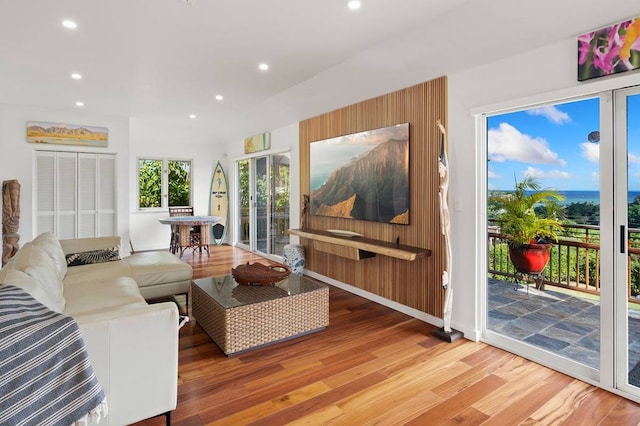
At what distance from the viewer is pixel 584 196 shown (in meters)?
2.57

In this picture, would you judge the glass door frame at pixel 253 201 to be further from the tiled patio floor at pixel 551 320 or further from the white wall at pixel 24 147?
the tiled patio floor at pixel 551 320

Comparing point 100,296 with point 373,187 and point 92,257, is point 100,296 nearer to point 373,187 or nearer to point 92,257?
point 92,257

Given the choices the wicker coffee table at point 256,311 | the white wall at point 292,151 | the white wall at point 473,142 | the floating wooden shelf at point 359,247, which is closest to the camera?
the white wall at point 473,142

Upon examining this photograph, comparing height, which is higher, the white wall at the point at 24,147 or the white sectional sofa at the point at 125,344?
the white wall at the point at 24,147

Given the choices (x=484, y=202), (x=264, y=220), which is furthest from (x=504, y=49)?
(x=264, y=220)

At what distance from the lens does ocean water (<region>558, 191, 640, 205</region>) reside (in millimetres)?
2303

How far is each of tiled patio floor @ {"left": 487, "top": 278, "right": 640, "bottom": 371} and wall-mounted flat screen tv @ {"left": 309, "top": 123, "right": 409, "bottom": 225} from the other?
1.16 m

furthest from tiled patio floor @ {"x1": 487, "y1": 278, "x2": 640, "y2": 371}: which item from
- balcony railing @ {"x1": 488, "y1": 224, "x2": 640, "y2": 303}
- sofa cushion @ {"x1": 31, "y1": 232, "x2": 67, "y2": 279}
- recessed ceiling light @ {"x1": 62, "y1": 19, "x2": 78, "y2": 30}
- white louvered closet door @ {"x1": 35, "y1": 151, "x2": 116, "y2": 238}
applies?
white louvered closet door @ {"x1": 35, "y1": 151, "x2": 116, "y2": 238}

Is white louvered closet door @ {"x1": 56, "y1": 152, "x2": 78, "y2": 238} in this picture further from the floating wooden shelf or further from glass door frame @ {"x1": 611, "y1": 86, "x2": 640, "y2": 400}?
glass door frame @ {"x1": 611, "y1": 86, "x2": 640, "y2": 400}

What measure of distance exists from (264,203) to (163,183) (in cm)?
270

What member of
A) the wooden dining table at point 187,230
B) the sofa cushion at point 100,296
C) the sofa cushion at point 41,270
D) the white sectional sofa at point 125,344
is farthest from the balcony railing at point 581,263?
the wooden dining table at point 187,230

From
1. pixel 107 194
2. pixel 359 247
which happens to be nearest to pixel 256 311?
pixel 359 247

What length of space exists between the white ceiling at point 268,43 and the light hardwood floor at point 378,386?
7.72 feet

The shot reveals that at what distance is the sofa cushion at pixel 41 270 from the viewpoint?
86.5 inches
